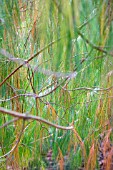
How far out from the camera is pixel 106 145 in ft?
3.48

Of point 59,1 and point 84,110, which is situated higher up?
point 59,1

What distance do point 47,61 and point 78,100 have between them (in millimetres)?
351

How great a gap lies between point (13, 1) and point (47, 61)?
0.87ft

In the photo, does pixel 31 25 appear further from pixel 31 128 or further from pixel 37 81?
pixel 31 128

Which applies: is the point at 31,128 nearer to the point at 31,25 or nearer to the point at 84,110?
the point at 84,110

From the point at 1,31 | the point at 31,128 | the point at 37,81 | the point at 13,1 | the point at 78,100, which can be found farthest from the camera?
the point at 31,128

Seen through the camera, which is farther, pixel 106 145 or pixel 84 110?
pixel 84 110

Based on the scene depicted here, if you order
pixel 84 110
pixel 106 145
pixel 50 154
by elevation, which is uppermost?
pixel 84 110

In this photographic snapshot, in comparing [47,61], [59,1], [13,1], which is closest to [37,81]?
[47,61]

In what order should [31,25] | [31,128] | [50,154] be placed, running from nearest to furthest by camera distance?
[31,25]
[31,128]
[50,154]

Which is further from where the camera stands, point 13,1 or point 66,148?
point 66,148

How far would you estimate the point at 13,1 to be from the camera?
0.91 meters

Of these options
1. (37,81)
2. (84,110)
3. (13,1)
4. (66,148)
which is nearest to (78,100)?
(84,110)

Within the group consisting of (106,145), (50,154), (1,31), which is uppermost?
(1,31)
